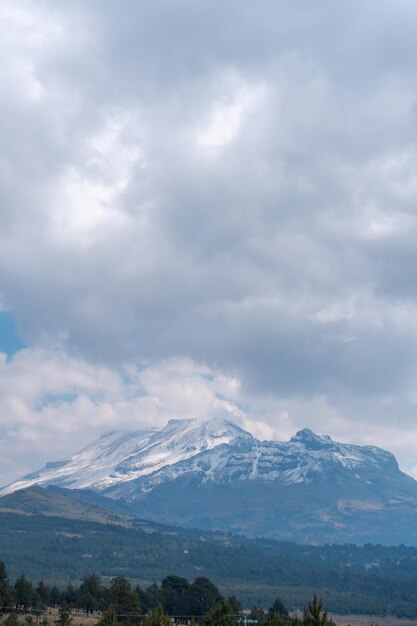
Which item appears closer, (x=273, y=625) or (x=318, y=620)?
(x=318, y=620)

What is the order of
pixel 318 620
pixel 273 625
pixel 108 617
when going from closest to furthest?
pixel 318 620 → pixel 273 625 → pixel 108 617

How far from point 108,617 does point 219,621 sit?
22959 mm

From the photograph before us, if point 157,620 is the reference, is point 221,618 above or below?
above

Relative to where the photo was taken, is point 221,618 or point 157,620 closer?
point 221,618

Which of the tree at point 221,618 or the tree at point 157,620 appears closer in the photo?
the tree at point 157,620

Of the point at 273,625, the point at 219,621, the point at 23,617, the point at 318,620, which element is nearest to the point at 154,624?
the point at 219,621

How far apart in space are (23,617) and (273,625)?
267 feet

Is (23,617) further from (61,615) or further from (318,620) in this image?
(318,620)

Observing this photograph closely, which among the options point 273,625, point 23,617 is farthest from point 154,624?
point 23,617

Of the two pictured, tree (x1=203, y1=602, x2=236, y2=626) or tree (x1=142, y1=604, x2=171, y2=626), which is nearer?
tree (x1=142, y1=604, x2=171, y2=626)

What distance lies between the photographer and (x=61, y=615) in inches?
7426

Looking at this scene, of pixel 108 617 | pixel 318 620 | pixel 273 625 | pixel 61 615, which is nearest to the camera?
pixel 318 620

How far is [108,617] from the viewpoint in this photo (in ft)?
506

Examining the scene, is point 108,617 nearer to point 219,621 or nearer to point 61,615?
point 219,621
